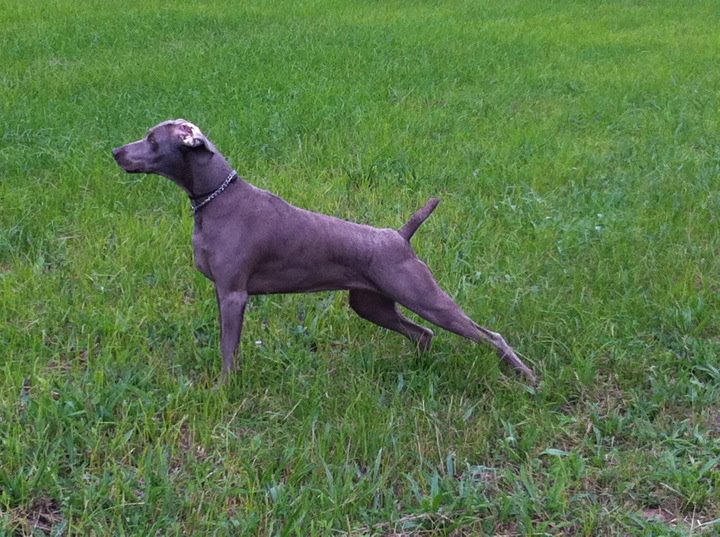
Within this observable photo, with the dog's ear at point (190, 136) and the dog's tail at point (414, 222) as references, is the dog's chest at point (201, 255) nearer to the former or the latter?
the dog's ear at point (190, 136)

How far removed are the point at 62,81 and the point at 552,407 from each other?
20.5ft

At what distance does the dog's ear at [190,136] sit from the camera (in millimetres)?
3598

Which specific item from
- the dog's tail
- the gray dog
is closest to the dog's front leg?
the gray dog

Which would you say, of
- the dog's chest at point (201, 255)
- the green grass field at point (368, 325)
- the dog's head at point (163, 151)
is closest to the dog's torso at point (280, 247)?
the dog's chest at point (201, 255)

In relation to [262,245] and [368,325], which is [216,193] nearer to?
[262,245]

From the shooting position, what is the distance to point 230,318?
3666 millimetres

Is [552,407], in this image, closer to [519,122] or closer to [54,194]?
[54,194]

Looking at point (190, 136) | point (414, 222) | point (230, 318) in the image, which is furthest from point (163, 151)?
point (414, 222)

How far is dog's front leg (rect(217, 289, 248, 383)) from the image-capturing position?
144 inches

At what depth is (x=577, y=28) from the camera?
13.6m

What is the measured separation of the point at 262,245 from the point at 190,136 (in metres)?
0.51

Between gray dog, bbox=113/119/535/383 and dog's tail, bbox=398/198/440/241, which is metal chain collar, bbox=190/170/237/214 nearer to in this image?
gray dog, bbox=113/119/535/383

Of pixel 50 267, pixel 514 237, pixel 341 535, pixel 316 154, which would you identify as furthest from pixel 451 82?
pixel 341 535

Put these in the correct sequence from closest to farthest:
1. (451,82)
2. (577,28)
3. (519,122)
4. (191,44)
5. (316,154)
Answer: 1. (316,154)
2. (519,122)
3. (451,82)
4. (191,44)
5. (577,28)
